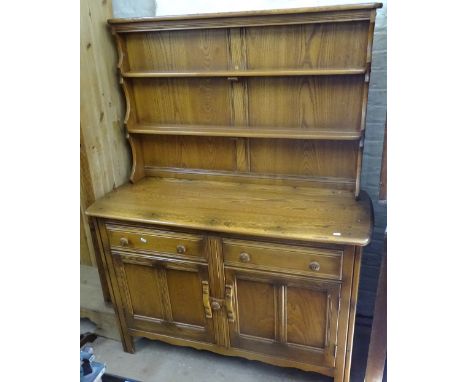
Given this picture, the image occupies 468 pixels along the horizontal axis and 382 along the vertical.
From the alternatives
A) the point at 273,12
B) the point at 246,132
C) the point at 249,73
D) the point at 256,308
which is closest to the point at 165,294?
the point at 256,308

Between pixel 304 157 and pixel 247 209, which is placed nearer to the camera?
pixel 247 209

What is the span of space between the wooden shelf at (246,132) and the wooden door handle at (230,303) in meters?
0.69

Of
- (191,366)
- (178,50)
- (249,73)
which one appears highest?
(178,50)

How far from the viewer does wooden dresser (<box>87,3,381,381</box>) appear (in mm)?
1413

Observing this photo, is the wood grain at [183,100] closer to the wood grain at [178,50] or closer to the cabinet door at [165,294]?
the wood grain at [178,50]

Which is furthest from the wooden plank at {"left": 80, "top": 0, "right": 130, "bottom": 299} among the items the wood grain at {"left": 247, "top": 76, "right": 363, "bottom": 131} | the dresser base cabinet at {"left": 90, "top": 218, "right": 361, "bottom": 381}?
the wood grain at {"left": 247, "top": 76, "right": 363, "bottom": 131}

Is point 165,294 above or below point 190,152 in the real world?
below

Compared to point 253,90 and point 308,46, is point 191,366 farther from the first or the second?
point 308,46

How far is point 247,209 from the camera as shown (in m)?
1.53

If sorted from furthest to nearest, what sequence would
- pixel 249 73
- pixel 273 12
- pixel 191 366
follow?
pixel 191 366 < pixel 249 73 < pixel 273 12

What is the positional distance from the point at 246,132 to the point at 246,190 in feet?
0.92

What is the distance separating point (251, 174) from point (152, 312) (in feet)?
2.75
